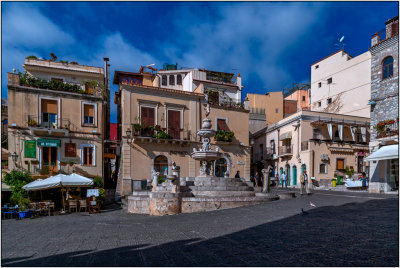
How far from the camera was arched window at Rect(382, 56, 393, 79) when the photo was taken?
19.6m

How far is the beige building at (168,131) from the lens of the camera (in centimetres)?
2358

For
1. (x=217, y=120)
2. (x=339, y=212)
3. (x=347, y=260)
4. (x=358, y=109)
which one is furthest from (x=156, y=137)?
(x=358, y=109)

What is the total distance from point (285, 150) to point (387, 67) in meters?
13.9

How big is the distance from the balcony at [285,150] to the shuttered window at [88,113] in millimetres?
19861

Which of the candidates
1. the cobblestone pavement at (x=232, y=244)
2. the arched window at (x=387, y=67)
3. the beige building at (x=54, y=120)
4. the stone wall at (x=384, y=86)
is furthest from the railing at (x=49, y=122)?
the arched window at (x=387, y=67)

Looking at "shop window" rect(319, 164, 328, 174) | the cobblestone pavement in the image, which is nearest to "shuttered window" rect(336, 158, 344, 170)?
"shop window" rect(319, 164, 328, 174)

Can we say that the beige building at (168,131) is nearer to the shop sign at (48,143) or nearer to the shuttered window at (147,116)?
the shuttered window at (147,116)

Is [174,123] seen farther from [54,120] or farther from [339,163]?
[339,163]

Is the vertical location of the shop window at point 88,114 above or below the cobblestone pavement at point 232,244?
above

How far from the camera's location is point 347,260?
505 cm

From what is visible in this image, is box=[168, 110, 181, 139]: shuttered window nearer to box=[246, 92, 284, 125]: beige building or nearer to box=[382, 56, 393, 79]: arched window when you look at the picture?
box=[382, 56, 393, 79]: arched window

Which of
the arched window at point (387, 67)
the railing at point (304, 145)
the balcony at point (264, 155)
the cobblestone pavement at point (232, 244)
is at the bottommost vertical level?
the cobblestone pavement at point (232, 244)

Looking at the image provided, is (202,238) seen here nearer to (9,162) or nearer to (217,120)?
(9,162)

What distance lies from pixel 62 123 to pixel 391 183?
23.9m
